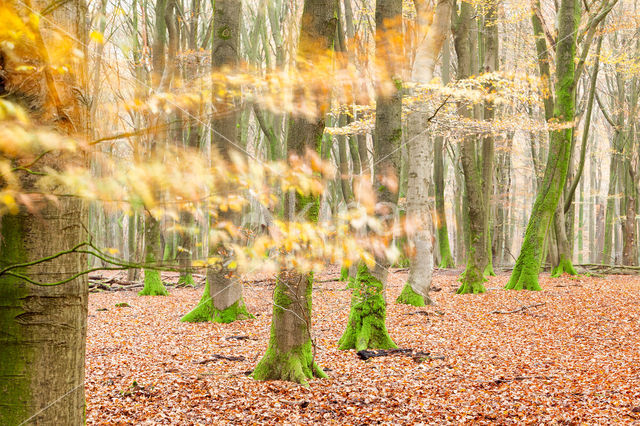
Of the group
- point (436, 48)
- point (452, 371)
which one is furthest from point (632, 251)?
point (452, 371)

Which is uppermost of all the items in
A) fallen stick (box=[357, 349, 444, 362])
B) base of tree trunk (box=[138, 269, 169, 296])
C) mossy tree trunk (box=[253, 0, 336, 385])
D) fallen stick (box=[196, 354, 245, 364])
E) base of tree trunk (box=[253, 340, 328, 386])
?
mossy tree trunk (box=[253, 0, 336, 385])

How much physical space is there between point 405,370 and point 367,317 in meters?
1.05

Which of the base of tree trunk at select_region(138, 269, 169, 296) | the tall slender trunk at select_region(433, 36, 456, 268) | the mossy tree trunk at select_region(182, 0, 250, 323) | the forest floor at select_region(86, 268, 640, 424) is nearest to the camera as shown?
the forest floor at select_region(86, 268, 640, 424)

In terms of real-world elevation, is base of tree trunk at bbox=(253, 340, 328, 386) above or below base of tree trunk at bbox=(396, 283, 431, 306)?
above

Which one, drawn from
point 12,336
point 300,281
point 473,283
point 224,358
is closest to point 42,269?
point 12,336

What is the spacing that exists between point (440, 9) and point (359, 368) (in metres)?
7.06

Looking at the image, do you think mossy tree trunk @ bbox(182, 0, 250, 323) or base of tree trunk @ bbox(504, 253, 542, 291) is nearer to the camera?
mossy tree trunk @ bbox(182, 0, 250, 323)

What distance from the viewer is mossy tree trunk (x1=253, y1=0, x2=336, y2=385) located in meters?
4.96

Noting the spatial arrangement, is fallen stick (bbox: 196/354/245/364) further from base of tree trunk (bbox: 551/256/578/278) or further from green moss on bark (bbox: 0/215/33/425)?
base of tree trunk (bbox: 551/256/578/278)

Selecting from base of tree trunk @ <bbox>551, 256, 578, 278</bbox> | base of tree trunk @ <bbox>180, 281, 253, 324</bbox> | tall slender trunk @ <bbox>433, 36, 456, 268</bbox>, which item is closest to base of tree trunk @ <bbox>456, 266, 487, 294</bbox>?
base of tree trunk @ <bbox>551, 256, 578, 278</bbox>

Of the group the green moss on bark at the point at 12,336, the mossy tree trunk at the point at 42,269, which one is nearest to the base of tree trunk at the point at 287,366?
A: the mossy tree trunk at the point at 42,269

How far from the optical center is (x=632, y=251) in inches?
739

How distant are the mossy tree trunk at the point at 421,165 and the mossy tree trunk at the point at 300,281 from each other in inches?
159

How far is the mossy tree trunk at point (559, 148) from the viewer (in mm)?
11547
